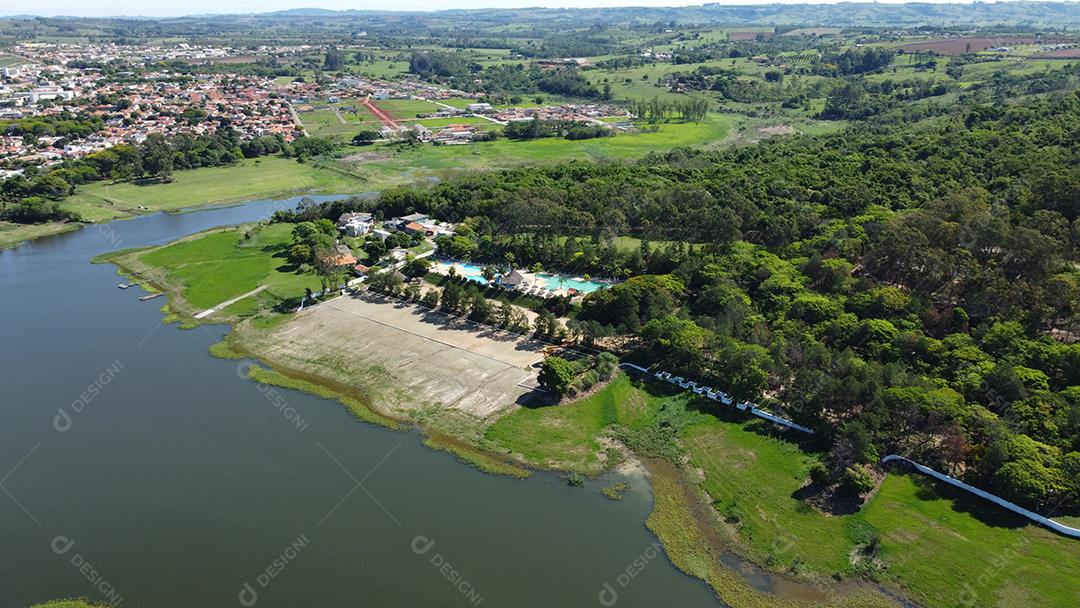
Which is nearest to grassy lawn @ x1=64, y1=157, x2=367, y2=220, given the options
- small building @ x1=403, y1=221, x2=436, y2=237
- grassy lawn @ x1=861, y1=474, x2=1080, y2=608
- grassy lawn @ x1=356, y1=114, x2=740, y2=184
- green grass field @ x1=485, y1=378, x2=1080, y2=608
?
grassy lawn @ x1=356, y1=114, x2=740, y2=184

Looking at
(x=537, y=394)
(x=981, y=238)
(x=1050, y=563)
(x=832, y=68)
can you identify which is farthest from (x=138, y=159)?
(x=832, y=68)

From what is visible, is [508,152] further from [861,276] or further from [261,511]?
[261,511]

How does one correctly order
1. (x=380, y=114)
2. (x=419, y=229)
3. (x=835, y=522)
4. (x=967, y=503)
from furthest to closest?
(x=380, y=114) → (x=419, y=229) → (x=967, y=503) → (x=835, y=522)

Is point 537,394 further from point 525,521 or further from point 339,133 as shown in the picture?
point 339,133

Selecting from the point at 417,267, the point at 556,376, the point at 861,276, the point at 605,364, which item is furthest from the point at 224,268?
the point at 861,276

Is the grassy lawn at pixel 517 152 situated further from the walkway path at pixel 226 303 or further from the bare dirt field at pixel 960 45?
the bare dirt field at pixel 960 45
